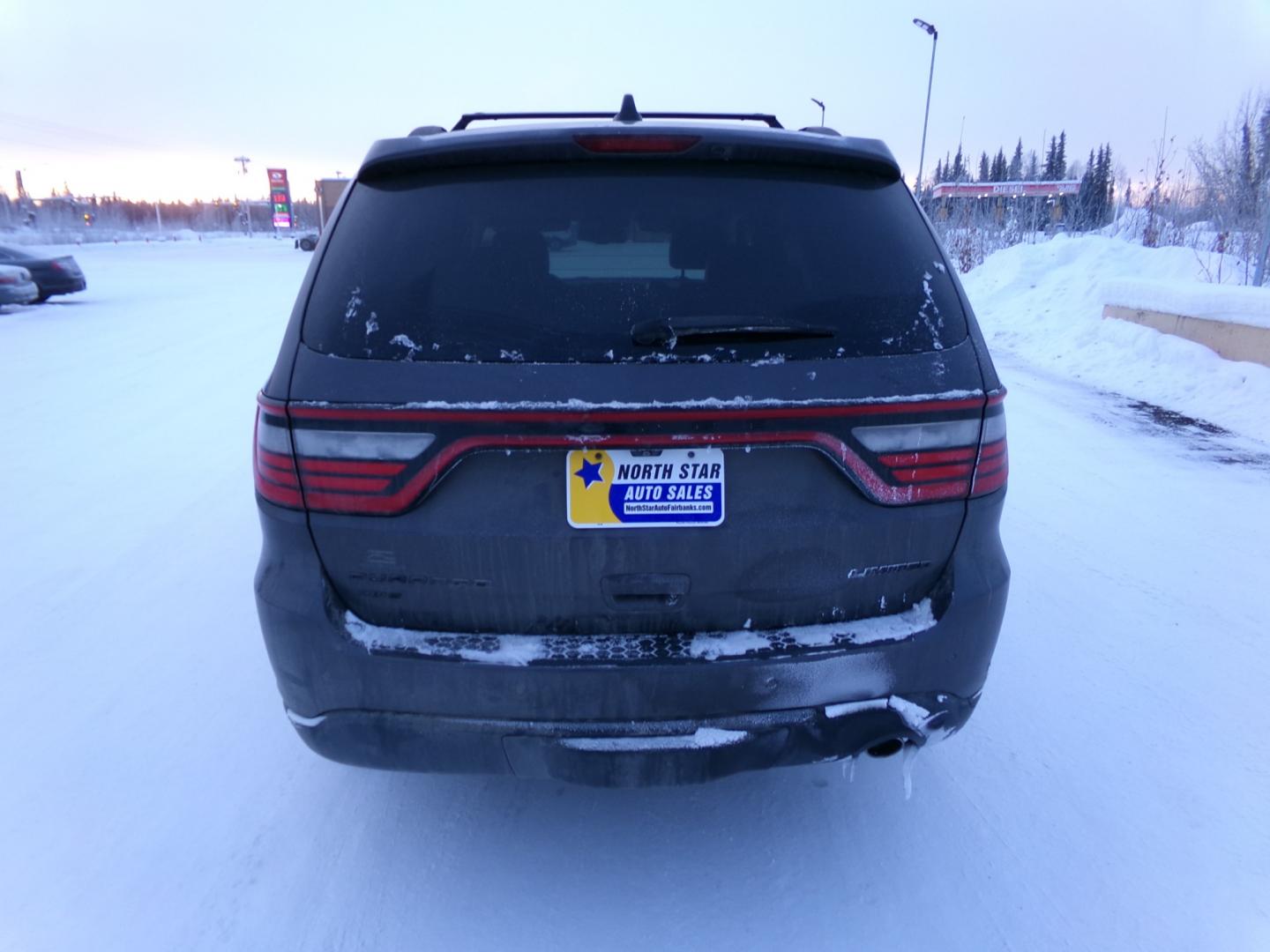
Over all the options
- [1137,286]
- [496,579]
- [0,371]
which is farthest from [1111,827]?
[0,371]

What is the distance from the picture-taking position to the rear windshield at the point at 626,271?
1812 mm

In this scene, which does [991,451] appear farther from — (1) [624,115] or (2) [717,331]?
(1) [624,115]

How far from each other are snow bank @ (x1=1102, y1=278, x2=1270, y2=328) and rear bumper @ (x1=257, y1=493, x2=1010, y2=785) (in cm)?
779

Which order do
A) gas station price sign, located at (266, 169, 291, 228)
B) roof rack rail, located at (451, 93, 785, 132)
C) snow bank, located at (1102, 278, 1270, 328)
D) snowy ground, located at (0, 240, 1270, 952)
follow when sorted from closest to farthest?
snowy ground, located at (0, 240, 1270, 952) < roof rack rail, located at (451, 93, 785, 132) < snow bank, located at (1102, 278, 1270, 328) < gas station price sign, located at (266, 169, 291, 228)

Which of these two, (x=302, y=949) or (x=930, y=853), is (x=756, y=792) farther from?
(x=302, y=949)

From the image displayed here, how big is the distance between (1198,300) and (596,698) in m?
9.39

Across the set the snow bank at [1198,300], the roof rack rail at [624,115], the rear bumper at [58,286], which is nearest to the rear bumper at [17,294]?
the rear bumper at [58,286]

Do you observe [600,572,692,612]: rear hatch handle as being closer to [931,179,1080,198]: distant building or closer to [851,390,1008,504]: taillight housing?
[851,390,1008,504]: taillight housing

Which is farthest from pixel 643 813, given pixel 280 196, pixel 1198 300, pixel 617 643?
pixel 280 196

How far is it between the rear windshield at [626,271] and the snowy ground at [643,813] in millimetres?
1428

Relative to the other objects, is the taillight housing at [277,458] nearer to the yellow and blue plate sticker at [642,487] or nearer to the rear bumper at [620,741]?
the rear bumper at [620,741]

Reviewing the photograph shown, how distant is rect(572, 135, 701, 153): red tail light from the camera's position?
194 cm

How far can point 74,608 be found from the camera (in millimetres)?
3621

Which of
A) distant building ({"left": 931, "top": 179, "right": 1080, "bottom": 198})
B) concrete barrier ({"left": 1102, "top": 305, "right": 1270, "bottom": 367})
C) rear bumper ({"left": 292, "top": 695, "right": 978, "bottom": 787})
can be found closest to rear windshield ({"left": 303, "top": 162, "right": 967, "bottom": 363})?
rear bumper ({"left": 292, "top": 695, "right": 978, "bottom": 787})
